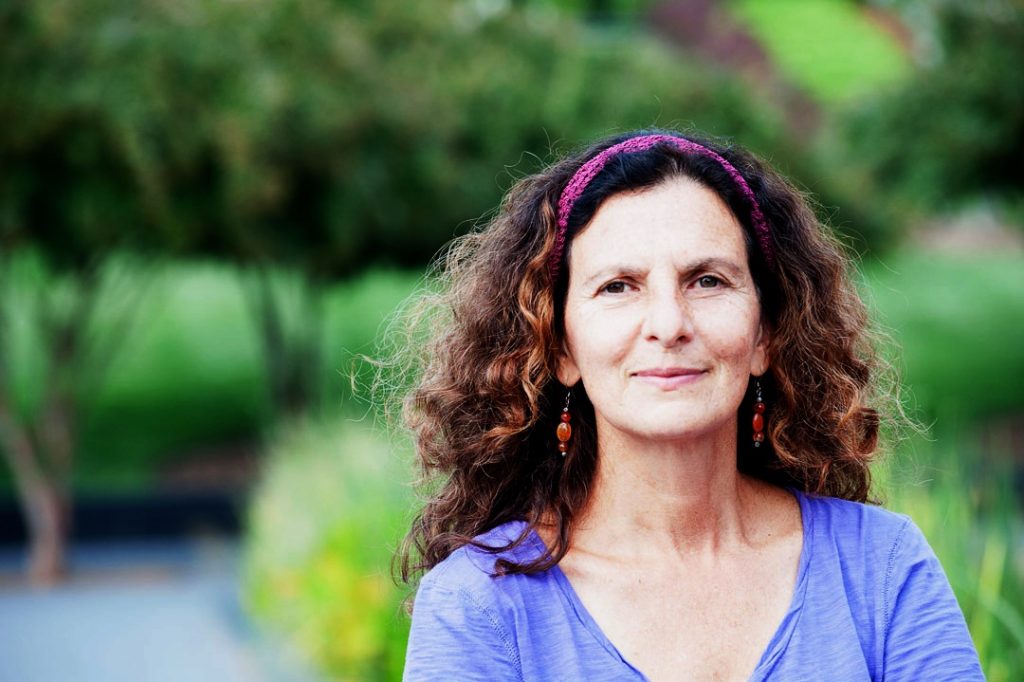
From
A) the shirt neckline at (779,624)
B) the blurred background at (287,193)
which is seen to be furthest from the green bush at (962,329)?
the shirt neckline at (779,624)

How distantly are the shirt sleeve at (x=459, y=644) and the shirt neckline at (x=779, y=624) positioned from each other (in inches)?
4.1

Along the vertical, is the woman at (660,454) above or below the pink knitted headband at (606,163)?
below

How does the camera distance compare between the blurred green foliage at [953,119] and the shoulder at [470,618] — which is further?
the blurred green foliage at [953,119]

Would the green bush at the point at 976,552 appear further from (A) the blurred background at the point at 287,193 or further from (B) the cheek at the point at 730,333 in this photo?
(B) the cheek at the point at 730,333

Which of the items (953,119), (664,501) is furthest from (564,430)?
(953,119)

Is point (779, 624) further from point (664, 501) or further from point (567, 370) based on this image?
point (567, 370)

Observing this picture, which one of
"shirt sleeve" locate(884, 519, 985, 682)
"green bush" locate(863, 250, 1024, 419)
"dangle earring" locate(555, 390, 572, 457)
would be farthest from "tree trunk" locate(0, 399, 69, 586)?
"green bush" locate(863, 250, 1024, 419)

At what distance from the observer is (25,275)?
12.2 m

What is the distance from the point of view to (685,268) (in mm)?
1805

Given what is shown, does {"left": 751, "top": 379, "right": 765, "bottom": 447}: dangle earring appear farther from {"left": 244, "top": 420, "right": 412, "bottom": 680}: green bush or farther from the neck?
{"left": 244, "top": 420, "right": 412, "bottom": 680}: green bush

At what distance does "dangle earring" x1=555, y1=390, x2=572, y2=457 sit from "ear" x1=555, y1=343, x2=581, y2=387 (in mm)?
41

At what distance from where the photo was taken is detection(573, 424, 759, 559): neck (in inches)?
74.3

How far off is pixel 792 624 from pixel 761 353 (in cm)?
40

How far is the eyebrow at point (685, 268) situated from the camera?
5.93 feet
